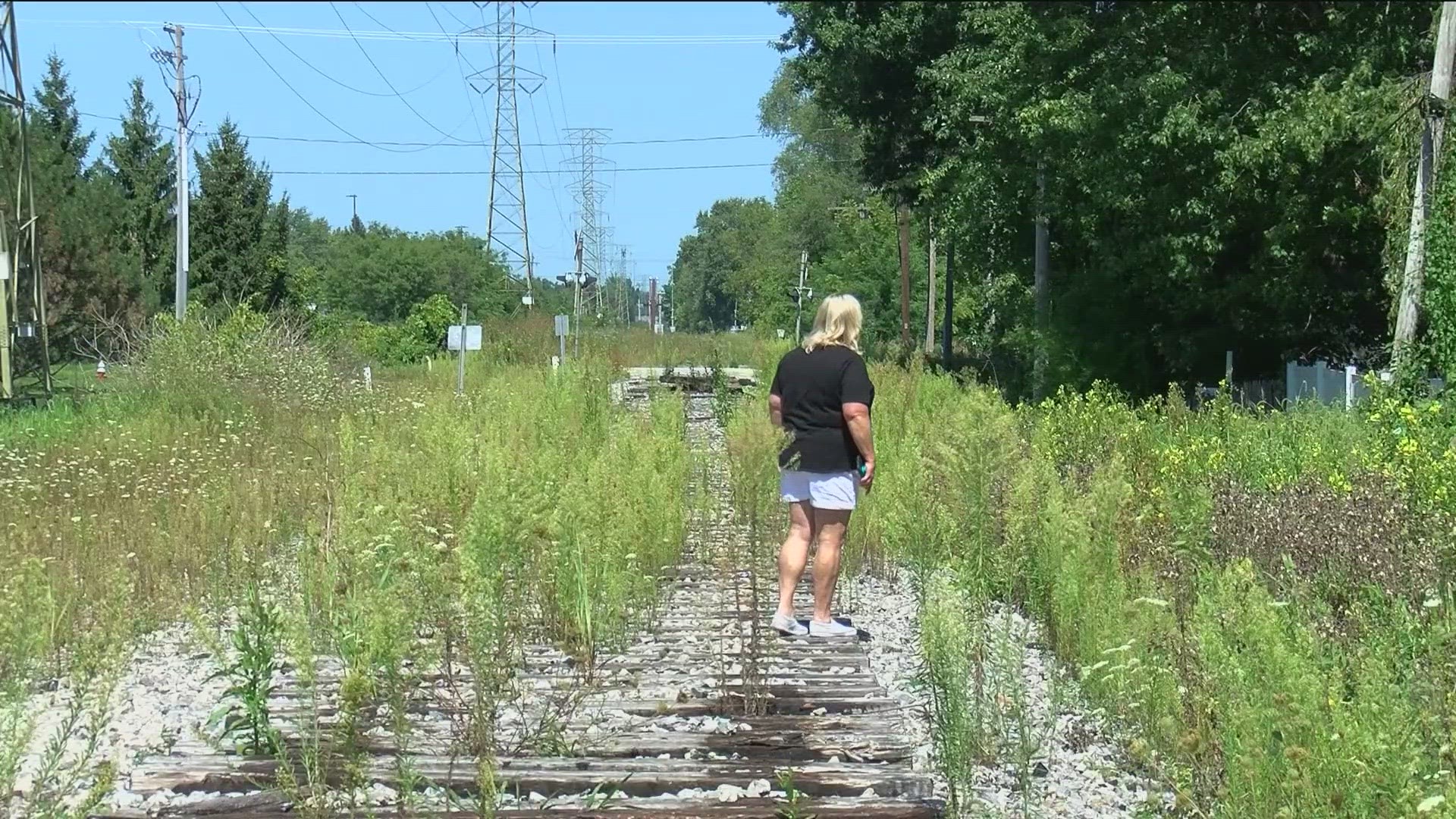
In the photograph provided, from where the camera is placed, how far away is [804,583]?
903 centimetres

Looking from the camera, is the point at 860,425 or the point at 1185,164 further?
the point at 1185,164

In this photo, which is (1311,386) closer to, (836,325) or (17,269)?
(836,325)

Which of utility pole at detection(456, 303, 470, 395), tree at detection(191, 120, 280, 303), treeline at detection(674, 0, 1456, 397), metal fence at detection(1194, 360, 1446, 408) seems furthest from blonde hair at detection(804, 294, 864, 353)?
tree at detection(191, 120, 280, 303)

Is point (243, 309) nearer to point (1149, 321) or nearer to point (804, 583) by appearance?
point (804, 583)

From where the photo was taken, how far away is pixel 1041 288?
85.8 feet

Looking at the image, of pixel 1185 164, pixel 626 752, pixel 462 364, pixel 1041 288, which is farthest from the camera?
pixel 1041 288

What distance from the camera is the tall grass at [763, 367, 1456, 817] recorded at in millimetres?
4188

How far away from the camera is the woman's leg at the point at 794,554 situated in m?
7.25

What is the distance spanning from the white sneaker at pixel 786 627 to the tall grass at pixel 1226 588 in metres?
0.68

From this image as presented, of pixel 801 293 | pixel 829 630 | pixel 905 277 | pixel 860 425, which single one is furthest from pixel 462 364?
pixel 801 293

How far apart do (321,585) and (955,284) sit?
47.3 metres

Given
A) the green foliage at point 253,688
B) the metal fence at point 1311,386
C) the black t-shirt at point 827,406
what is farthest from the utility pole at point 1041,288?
the green foliage at point 253,688

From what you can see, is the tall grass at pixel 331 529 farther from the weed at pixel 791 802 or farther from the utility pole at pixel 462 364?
the utility pole at pixel 462 364

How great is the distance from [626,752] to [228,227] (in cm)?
4900
